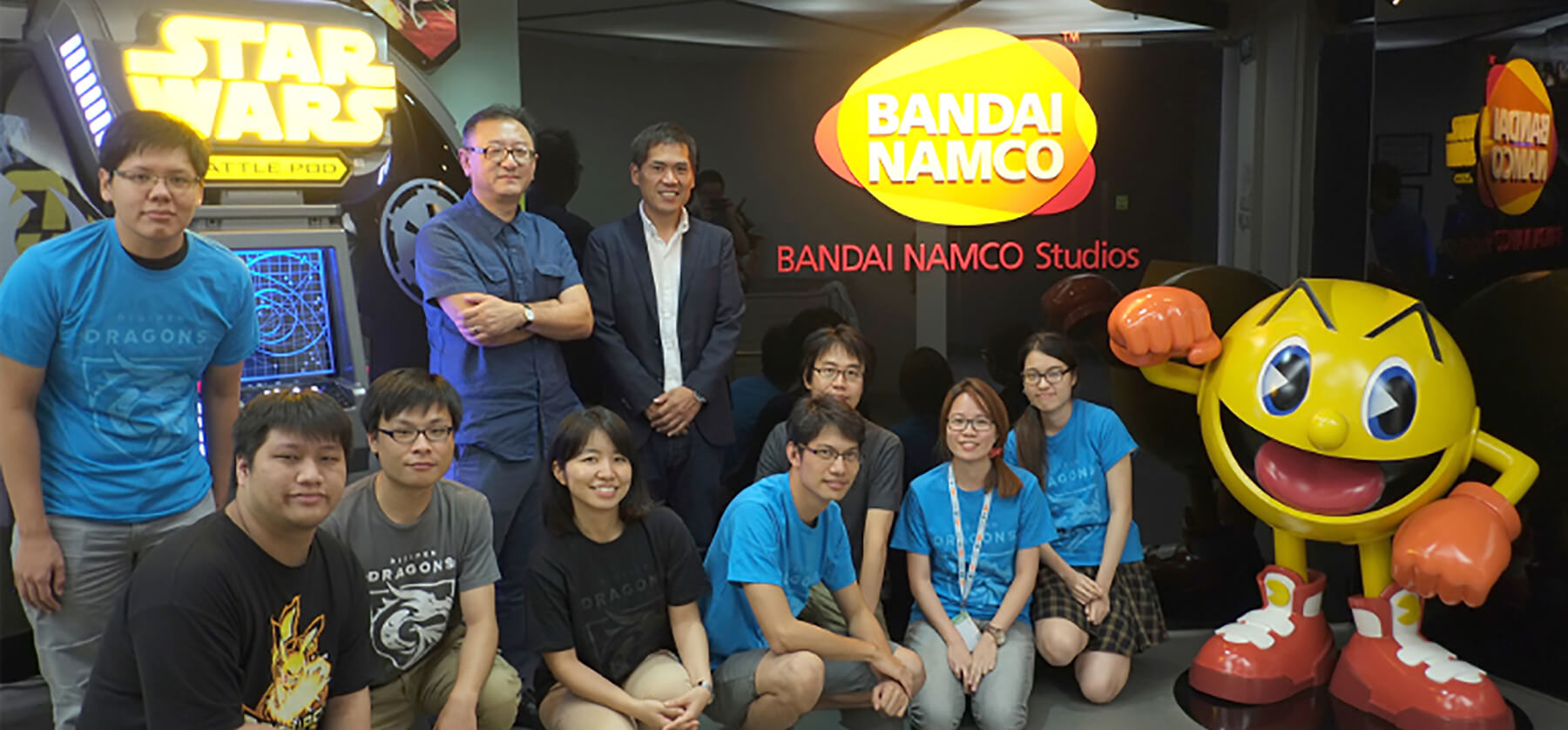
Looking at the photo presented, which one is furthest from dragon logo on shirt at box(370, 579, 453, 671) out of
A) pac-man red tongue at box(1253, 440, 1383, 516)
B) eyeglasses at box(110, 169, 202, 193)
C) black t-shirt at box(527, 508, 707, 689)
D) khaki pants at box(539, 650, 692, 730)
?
pac-man red tongue at box(1253, 440, 1383, 516)

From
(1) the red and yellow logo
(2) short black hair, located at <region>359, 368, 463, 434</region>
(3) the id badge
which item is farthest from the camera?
(1) the red and yellow logo

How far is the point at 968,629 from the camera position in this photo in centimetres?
312

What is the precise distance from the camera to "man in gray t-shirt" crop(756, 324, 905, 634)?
3129 millimetres

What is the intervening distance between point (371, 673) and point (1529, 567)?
324cm

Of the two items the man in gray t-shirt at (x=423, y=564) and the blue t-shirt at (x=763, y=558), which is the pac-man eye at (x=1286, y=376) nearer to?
the blue t-shirt at (x=763, y=558)

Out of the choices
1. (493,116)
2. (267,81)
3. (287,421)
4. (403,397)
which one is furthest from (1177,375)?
(267,81)

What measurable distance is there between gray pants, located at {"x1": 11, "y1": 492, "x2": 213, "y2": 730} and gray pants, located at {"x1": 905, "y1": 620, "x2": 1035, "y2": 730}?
1.88 m

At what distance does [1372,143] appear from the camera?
3.54m

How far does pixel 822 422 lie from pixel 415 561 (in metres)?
0.96

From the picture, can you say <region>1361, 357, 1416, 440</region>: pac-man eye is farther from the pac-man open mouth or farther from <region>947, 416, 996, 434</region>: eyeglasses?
<region>947, 416, 996, 434</region>: eyeglasses

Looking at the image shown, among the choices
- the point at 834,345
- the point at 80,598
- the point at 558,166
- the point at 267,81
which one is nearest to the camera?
the point at 80,598

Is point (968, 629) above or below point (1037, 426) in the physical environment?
below

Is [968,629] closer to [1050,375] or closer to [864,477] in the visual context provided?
[864,477]

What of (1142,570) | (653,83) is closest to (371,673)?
(653,83)
